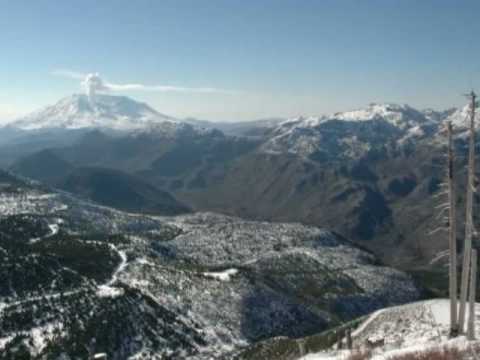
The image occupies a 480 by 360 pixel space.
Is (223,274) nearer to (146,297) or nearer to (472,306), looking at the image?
(146,297)

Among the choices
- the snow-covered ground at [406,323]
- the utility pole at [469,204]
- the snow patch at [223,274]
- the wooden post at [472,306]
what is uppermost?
the utility pole at [469,204]

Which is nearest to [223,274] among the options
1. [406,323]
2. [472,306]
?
[406,323]

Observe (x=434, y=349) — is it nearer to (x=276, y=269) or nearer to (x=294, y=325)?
(x=294, y=325)

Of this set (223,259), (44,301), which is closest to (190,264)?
(223,259)

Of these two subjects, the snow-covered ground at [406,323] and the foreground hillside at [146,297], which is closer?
the snow-covered ground at [406,323]

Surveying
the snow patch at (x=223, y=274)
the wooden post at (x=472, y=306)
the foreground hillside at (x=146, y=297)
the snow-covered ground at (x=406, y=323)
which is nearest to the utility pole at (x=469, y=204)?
the wooden post at (x=472, y=306)

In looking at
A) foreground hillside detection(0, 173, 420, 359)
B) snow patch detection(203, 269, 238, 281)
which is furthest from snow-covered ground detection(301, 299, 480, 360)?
snow patch detection(203, 269, 238, 281)

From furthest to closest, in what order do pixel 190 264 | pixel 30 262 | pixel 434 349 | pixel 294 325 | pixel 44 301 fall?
pixel 190 264 < pixel 294 325 < pixel 30 262 < pixel 44 301 < pixel 434 349

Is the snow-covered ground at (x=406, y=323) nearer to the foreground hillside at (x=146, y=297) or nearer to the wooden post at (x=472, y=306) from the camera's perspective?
the wooden post at (x=472, y=306)
